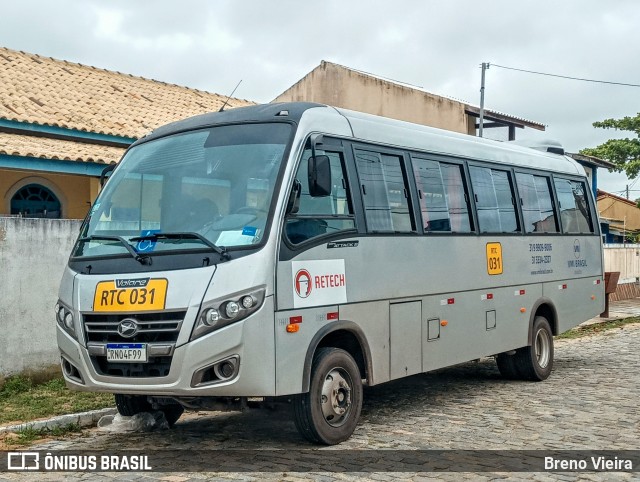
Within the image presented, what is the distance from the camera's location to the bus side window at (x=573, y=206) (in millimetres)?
12562

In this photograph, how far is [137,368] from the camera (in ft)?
22.6

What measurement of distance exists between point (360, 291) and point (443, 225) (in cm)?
192

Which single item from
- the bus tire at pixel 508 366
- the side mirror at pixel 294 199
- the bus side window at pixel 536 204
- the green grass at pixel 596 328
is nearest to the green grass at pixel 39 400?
the side mirror at pixel 294 199

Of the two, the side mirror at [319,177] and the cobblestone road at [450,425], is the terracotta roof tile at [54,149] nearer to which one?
the cobblestone road at [450,425]

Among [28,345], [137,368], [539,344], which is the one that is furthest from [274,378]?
[539,344]

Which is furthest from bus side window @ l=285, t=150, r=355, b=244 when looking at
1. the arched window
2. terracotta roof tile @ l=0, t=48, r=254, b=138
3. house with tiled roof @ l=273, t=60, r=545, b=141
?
house with tiled roof @ l=273, t=60, r=545, b=141

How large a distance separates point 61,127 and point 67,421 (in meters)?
9.26

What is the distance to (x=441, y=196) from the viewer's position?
951 cm

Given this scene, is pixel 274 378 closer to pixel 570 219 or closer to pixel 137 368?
pixel 137 368

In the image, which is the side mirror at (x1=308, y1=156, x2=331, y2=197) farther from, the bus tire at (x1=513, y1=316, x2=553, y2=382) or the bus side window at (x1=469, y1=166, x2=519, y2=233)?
the bus tire at (x1=513, y1=316, x2=553, y2=382)

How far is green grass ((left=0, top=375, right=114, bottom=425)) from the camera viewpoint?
864 cm

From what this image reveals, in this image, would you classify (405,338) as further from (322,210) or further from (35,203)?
(35,203)

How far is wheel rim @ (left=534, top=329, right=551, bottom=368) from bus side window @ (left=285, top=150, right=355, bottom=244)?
15.6 ft

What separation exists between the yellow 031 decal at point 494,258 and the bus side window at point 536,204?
0.98 meters
